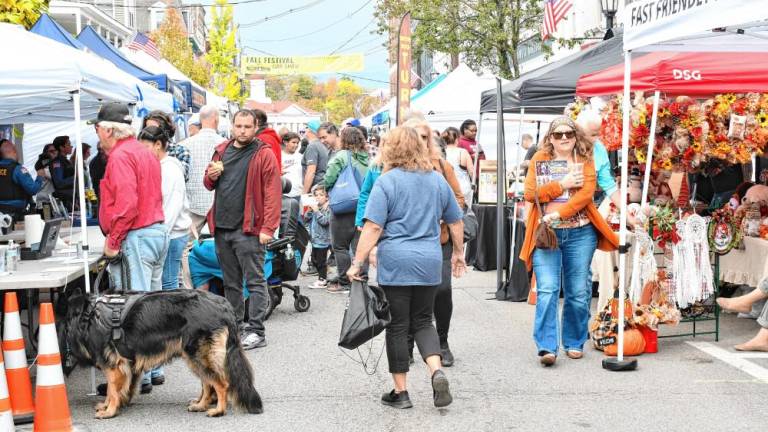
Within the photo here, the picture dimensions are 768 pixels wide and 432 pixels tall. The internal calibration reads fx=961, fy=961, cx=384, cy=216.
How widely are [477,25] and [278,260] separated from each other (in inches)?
→ 822

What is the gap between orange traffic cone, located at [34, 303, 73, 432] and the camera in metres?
5.60

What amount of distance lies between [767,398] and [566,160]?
7.28 ft

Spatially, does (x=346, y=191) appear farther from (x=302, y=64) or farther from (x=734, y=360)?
(x=302, y=64)

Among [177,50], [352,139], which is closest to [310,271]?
[352,139]

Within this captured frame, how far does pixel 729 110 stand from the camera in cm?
821

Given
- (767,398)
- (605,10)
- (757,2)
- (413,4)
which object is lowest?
(767,398)

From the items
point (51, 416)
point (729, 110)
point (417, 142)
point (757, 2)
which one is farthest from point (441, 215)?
point (729, 110)

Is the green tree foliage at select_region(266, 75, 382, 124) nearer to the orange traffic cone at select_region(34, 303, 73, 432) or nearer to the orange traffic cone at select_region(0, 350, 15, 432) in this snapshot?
the orange traffic cone at select_region(34, 303, 73, 432)

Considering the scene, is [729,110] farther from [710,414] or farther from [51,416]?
[51,416]

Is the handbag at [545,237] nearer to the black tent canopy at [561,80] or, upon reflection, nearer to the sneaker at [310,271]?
the black tent canopy at [561,80]

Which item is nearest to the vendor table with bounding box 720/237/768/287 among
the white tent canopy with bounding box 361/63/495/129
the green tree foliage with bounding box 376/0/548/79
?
the white tent canopy with bounding box 361/63/495/129

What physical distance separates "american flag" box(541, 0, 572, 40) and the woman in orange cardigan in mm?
13080

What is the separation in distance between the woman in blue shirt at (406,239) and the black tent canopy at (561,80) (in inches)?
208

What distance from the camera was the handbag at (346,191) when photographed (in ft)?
35.1
